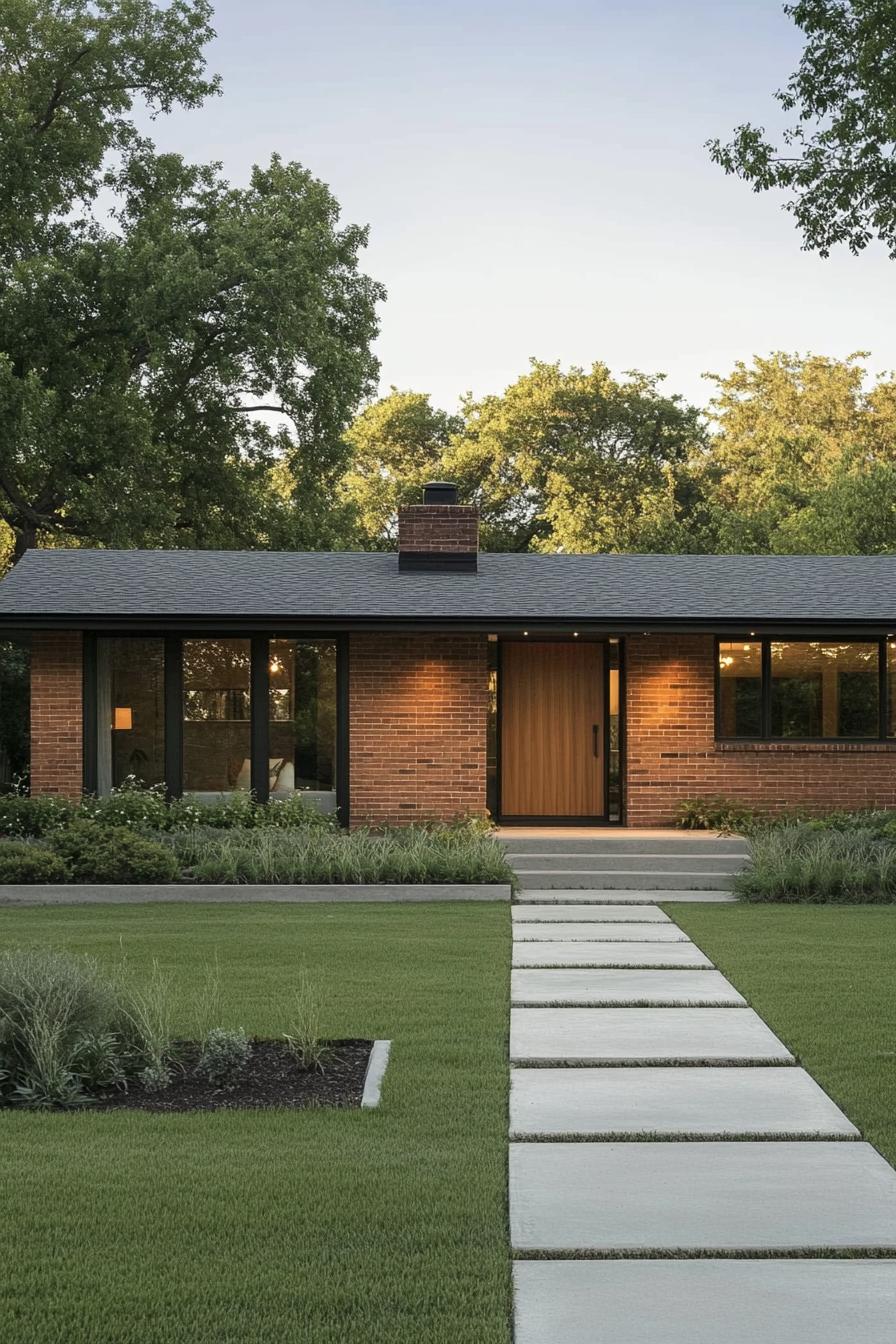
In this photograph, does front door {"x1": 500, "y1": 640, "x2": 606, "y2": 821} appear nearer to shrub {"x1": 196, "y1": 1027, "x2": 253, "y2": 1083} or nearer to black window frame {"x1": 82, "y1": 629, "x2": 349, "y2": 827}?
black window frame {"x1": 82, "y1": 629, "x2": 349, "y2": 827}

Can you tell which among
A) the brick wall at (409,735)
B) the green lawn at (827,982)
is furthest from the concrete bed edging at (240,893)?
the brick wall at (409,735)

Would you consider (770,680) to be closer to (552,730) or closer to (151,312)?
(552,730)

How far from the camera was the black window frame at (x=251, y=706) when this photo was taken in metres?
15.7

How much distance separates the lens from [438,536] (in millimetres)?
18312

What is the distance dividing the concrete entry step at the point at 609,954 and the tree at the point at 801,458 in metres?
21.4

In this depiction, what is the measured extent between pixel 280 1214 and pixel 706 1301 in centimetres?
140

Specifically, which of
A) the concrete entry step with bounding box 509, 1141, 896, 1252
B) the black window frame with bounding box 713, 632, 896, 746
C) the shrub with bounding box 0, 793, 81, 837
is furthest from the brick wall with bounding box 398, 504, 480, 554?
the concrete entry step with bounding box 509, 1141, 896, 1252

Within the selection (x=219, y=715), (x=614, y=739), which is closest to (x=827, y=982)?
(x=614, y=739)

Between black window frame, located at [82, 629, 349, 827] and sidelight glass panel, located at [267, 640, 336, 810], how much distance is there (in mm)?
77

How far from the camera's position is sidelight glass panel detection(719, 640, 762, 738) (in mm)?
16172

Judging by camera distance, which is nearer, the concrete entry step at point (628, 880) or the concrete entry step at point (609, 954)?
the concrete entry step at point (609, 954)

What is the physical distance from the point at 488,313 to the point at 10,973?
969 inches

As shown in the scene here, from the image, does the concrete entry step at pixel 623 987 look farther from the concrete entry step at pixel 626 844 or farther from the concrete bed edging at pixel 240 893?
the concrete entry step at pixel 626 844

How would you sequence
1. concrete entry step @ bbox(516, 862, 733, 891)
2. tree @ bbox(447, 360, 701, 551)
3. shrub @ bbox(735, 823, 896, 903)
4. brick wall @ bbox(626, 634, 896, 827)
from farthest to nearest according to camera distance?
tree @ bbox(447, 360, 701, 551) → brick wall @ bbox(626, 634, 896, 827) → concrete entry step @ bbox(516, 862, 733, 891) → shrub @ bbox(735, 823, 896, 903)
